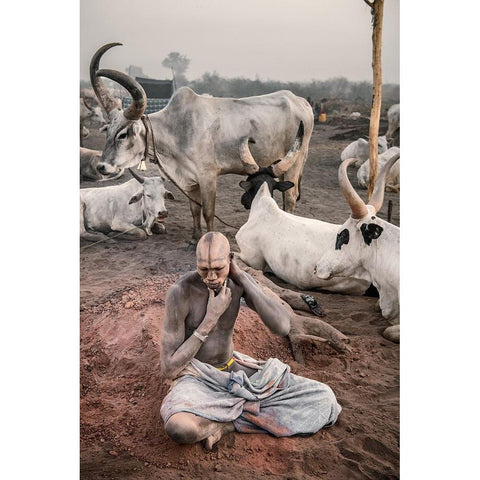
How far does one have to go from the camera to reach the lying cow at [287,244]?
439 centimetres

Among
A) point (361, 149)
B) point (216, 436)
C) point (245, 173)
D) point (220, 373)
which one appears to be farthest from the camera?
point (361, 149)

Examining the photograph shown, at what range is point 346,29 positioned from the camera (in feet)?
14.3

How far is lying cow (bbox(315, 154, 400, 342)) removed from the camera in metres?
4.20

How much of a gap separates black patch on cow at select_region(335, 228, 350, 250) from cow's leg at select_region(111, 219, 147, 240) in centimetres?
126

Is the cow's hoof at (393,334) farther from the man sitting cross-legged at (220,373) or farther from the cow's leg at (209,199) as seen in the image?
the cow's leg at (209,199)

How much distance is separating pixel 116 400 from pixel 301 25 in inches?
103

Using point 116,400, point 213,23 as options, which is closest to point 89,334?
point 116,400

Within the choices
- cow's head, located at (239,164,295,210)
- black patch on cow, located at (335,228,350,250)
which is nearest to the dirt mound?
black patch on cow, located at (335,228,350,250)

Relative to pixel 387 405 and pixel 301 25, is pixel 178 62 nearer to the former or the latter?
pixel 301 25

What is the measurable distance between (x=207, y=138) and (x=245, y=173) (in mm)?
332

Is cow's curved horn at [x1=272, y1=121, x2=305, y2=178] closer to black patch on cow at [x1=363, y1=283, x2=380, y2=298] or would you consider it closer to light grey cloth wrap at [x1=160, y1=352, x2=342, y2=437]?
black patch on cow at [x1=363, y1=283, x2=380, y2=298]

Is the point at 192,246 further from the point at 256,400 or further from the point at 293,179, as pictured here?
the point at 256,400

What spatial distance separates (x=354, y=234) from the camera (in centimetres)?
429

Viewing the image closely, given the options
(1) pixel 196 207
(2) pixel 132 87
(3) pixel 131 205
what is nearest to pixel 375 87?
(1) pixel 196 207
